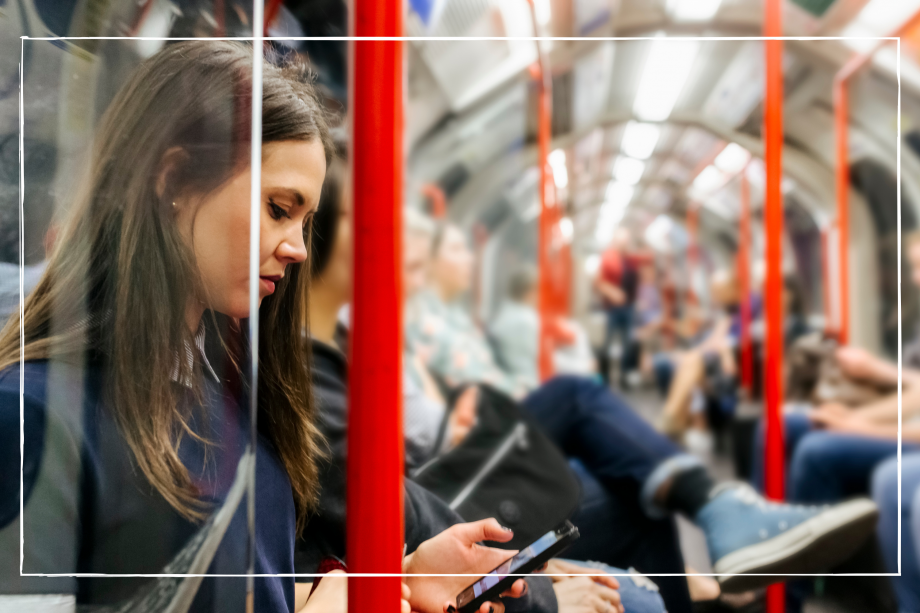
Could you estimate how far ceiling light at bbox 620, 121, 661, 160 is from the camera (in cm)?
77

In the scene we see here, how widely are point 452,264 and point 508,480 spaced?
68cm

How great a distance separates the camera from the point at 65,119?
41cm

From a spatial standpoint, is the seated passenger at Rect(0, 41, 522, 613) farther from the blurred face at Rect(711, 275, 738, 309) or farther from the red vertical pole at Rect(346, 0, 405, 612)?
the blurred face at Rect(711, 275, 738, 309)

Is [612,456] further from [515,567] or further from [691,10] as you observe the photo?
[691,10]

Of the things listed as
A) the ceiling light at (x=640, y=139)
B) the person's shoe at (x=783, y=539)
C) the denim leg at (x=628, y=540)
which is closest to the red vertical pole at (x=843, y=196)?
the ceiling light at (x=640, y=139)

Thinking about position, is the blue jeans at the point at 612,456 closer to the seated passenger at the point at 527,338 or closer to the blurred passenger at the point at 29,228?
the seated passenger at the point at 527,338

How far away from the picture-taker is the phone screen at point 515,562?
0.45 meters

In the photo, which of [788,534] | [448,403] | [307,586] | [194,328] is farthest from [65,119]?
[788,534]

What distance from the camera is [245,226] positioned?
0.39m

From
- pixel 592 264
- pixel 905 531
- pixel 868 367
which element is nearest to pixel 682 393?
pixel 592 264

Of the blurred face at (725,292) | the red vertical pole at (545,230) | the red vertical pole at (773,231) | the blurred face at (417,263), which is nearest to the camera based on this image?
the red vertical pole at (773,231)

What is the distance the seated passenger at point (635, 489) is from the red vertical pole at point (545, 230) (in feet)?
0.47

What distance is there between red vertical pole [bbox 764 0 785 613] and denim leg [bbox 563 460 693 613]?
0.18 meters

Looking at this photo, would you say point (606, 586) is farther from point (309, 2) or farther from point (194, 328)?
point (309, 2)
